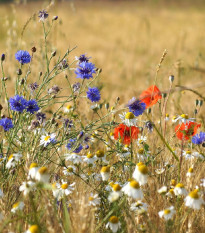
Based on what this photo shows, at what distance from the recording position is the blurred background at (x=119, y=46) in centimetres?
301

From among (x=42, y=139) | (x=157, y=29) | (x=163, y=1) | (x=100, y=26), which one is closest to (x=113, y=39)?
(x=157, y=29)

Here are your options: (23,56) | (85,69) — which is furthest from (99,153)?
(23,56)

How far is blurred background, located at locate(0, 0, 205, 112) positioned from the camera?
3.01 meters

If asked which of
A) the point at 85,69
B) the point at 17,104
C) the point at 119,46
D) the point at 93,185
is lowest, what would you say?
the point at 93,185

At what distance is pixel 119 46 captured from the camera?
8312 millimetres

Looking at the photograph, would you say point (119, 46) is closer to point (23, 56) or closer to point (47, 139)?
point (23, 56)

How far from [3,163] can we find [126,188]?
0.64 m

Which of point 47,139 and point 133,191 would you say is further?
point 47,139

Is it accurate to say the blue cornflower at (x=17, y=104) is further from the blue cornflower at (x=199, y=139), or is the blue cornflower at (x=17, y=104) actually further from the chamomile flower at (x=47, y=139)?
the blue cornflower at (x=199, y=139)

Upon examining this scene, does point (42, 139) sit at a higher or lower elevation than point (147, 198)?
higher

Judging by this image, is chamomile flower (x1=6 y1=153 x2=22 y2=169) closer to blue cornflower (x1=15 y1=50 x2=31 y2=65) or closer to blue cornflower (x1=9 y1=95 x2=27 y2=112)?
blue cornflower (x1=9 y1=95 x2=27 y2=112)

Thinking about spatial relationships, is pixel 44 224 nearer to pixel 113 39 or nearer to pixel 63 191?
pixel 63 191

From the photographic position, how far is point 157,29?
1109 cm

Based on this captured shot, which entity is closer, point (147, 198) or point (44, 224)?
point (44, 224)
